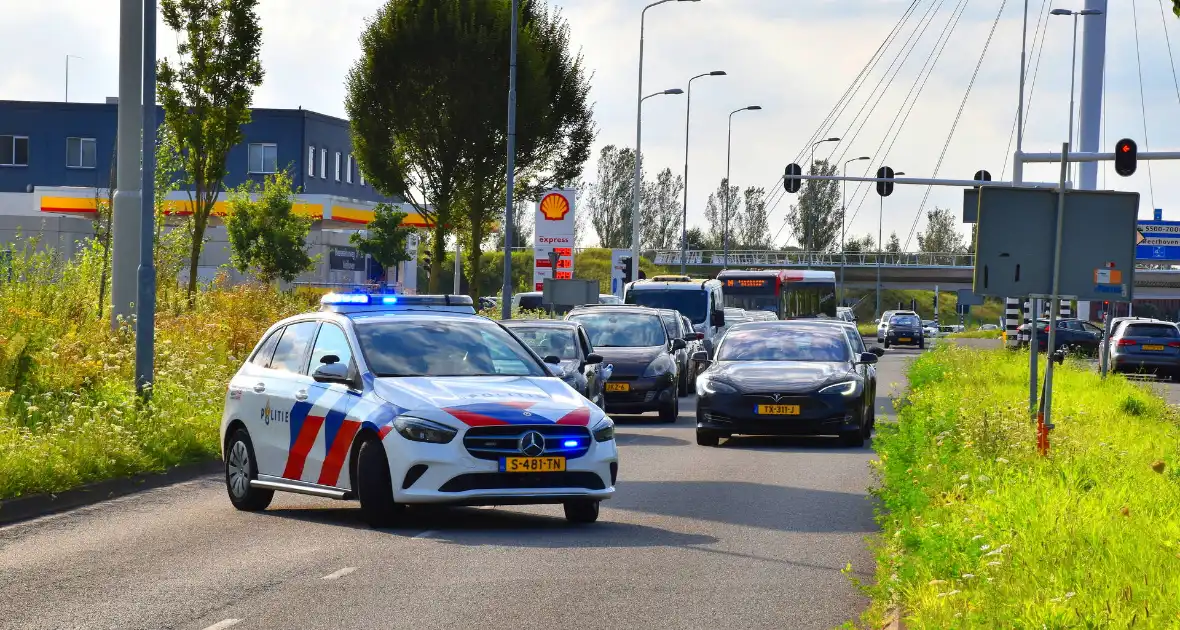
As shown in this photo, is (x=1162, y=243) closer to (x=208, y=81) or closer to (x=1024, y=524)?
(x=208, y=81)

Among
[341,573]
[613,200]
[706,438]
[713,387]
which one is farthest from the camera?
[613,200]

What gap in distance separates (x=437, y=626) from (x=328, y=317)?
18.6 feet

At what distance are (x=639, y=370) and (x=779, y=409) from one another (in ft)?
19.9

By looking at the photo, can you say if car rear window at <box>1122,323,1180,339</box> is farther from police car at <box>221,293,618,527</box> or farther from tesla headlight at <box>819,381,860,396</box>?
police car at <box>221,293,618,527</box>

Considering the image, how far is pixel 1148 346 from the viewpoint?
46.0 meters

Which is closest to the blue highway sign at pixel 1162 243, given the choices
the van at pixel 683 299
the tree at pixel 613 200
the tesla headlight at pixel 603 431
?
the tree at pixel 613 200

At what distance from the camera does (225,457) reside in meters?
13.9

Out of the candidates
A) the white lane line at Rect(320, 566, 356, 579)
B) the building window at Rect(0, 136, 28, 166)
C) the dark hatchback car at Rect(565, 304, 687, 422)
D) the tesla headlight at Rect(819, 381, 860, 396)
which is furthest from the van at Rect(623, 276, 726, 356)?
the building window at Rect(0, 136, 28, 166)

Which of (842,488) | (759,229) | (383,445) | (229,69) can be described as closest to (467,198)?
(229,69)

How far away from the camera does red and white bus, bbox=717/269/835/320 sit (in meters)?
54.6

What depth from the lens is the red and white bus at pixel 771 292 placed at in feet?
179

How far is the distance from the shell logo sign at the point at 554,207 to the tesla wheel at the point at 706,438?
23.7 m

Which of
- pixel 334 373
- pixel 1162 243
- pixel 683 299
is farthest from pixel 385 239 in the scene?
pixel 334 373

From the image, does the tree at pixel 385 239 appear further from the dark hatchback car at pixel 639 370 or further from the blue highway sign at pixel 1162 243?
the blue highway sign at pixel 1162 243
